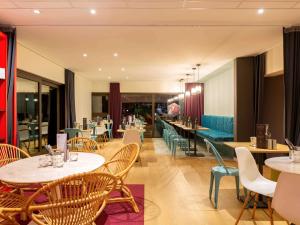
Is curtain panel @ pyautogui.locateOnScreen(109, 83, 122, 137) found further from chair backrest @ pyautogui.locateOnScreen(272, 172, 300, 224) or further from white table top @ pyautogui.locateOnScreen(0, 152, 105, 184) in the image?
chair backrest @ pyautogui.locateOnScreen(272, 172, 300, 224)

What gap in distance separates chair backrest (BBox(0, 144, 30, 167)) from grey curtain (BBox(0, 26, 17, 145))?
67 centimetres

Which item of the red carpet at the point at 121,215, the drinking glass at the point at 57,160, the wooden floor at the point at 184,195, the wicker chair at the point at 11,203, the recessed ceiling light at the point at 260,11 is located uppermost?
the recessed ceiling light at the point at 260,11

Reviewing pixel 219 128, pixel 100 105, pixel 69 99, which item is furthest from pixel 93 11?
pixel 100 105

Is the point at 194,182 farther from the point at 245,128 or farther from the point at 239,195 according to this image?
the point at 245,128

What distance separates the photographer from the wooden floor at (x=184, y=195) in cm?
325

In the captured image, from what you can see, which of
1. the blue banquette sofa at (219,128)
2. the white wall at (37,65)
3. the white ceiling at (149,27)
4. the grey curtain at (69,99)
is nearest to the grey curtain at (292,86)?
the white ceiling at (149,27)

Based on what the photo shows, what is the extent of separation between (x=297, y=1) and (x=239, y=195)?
295 centimetres

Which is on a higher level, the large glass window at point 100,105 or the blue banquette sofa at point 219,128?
the large glass window at point 100,105

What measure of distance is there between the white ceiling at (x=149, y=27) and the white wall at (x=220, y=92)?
65.5 inches

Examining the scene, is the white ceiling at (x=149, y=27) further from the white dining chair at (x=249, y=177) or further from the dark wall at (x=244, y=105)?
the white dining chair at (x=249, y=177)

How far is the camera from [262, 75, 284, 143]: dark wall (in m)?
6.60

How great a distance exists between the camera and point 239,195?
4.05 meters

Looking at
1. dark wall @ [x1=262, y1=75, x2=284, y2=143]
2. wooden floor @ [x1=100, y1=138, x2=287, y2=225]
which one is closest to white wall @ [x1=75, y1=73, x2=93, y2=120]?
wooden floor @ [x1=100, y1=138, x2=287, y2=225]

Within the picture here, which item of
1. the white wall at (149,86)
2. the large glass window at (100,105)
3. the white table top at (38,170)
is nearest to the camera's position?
the white table top at (38,170)
